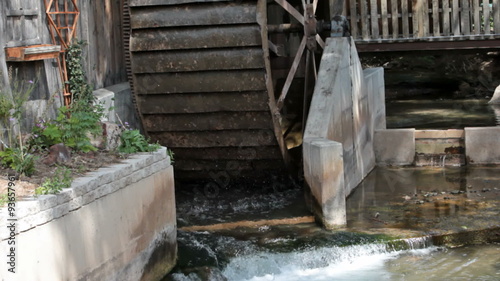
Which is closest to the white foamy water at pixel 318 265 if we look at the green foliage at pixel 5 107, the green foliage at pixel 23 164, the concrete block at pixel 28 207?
the green foliage at pixel 23 164

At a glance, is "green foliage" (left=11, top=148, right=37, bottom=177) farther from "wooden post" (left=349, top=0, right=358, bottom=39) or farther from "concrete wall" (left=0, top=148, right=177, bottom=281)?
"wooden post" (left=349, top=0, right=358, bottom=39)

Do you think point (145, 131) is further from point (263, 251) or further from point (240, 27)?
point (263, 251)

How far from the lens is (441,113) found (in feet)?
51.4

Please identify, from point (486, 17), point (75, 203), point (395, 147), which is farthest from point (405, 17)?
point (75, 203)

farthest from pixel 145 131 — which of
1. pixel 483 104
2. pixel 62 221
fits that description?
pixel 483 104

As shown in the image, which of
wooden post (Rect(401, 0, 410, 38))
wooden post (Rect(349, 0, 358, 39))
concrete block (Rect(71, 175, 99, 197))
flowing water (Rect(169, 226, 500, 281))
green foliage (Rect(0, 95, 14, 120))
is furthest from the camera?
wooden post (Rect(349, 0, 358, 39))

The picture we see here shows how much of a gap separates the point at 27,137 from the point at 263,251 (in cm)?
226

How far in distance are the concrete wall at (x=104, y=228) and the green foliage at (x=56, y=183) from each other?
6 cm

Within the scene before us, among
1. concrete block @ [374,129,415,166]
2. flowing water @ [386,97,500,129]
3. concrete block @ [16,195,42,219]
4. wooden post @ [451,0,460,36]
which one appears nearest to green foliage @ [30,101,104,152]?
concrete block @ [16,195,42,219]

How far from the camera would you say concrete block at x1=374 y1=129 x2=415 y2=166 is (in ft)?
37.2

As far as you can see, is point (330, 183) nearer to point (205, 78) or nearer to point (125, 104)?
point (205, 78)

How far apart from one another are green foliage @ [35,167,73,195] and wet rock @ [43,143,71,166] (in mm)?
345

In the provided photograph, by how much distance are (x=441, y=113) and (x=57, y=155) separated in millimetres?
10717

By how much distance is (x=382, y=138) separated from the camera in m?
11.5
